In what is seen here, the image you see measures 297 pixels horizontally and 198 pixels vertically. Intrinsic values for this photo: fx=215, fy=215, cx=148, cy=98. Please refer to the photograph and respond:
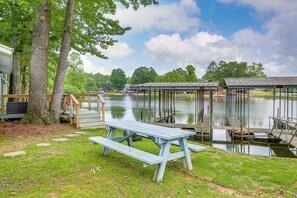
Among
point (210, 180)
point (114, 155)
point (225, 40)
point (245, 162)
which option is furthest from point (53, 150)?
point (225, 40)

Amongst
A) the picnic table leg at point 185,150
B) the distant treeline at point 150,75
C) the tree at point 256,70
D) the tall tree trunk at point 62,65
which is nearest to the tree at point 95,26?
the tall tree trunk at point 62,65

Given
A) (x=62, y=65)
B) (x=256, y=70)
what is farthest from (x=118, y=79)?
(x=62, y=65)

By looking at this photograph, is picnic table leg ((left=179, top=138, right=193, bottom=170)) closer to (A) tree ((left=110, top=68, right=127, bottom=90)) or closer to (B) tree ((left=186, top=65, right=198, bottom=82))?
(B) tree ((left=186, top=65, right=198, bottom=82))

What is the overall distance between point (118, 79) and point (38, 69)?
8106 cm

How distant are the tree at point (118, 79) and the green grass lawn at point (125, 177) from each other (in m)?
84.3

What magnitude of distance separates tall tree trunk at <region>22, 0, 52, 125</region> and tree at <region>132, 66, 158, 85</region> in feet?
236

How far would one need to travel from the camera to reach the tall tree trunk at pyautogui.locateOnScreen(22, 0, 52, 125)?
7797 mm

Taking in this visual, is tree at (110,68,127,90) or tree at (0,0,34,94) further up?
tree at (110,68,127,90)

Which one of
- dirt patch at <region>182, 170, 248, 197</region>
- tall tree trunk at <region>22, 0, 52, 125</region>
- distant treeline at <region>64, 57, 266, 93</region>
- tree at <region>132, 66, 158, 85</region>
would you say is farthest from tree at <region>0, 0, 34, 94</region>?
tree at <region>132, 66, 158, 85</region>

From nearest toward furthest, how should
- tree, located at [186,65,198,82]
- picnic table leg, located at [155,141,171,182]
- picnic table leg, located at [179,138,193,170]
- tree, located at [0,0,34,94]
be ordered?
picnic table leg, located at [155,141,171,182] → picnic table leg, located at [179,138,193,170] → tree, located at [0,0,34,94] → tree, located at [186,65,198,82]

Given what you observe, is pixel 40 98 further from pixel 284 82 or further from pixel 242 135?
pixel 284 82

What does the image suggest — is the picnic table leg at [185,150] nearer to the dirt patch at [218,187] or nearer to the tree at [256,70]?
the dirt patch at [218,187]

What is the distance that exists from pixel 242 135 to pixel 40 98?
977 centimetres

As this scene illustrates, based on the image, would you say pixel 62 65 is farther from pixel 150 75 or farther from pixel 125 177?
pixel 150 75
